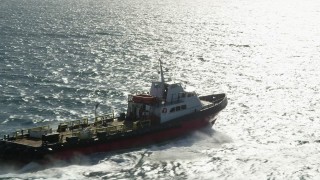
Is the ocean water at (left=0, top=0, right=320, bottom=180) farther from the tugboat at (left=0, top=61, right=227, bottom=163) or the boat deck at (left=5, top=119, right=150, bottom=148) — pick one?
the boat deck at (left=5, top=119, right=150, bottom=148)

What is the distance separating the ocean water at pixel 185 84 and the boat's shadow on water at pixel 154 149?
9cm

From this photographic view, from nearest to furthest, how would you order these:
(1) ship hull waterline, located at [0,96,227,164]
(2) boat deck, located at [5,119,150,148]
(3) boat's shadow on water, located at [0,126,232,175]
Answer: (3) boat's shadow on water, located at [0,126,232,175], (1) ship hull waterline, located at [0,96,227,164], (2) boat deck, located at [5,119,150,148]

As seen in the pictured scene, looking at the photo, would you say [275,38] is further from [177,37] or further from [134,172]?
[134,172]

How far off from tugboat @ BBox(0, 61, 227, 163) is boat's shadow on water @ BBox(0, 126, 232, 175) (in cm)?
40

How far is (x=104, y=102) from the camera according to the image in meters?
53.1

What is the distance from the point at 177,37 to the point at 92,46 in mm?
30678

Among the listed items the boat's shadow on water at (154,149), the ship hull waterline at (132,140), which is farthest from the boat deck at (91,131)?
the boat's shadow on water at (154,149)

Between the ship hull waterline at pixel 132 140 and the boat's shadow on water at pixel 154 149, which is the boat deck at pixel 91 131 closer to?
the ship hull waterline at pixel 132 140

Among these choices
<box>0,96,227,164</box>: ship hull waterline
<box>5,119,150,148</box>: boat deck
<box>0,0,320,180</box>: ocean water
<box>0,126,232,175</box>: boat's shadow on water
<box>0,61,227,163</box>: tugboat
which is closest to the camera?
<box>0,126,232,175</box>: boat's shadow on water

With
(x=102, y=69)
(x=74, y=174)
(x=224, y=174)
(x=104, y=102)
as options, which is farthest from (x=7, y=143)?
(x=102, y=69)

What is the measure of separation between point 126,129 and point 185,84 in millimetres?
25936

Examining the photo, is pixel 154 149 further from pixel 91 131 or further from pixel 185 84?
pixel 185 84

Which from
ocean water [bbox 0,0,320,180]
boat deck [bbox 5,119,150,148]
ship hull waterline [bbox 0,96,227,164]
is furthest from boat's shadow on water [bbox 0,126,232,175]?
boat deck [bbox 5,119,150,148]

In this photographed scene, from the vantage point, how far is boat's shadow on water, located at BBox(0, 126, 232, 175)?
3325 centimetres
